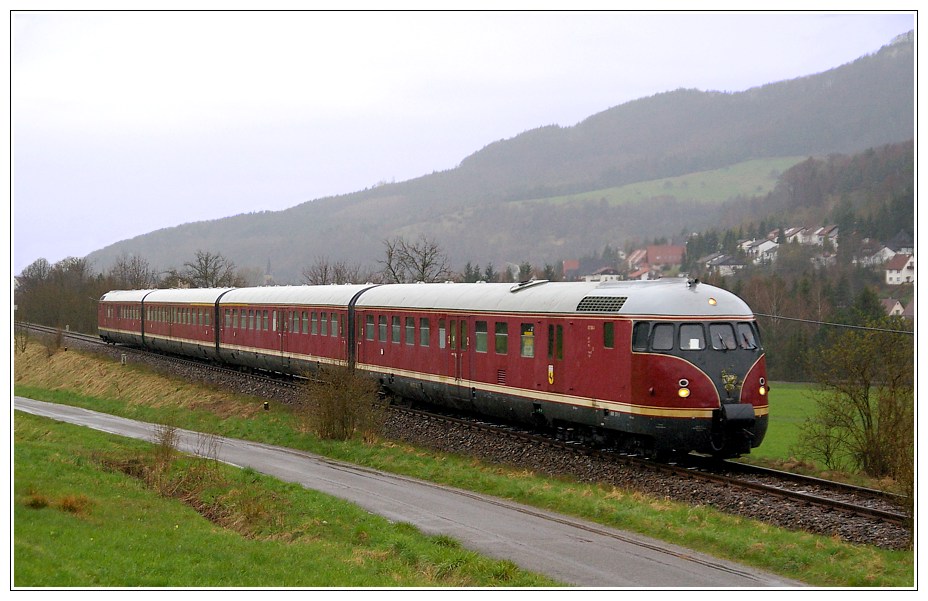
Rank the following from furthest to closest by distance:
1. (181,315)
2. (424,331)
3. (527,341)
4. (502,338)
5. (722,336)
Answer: (181,315), (424,331), (502,338), (527,341), (722,336)

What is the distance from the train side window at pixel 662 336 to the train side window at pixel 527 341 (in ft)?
15.4

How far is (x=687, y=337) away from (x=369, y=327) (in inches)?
626

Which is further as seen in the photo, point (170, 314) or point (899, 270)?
point (899, 270)

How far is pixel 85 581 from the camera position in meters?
11.3

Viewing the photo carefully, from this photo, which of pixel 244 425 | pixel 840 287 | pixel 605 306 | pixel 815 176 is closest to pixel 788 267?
pixel 840 287

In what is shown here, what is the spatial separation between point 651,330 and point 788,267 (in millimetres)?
99400

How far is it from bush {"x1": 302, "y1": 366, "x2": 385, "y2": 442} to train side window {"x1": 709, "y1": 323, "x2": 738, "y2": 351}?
38.3 feet

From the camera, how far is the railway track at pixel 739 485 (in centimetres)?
1534

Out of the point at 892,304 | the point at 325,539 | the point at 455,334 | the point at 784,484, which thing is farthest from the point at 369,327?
the point at 892,304

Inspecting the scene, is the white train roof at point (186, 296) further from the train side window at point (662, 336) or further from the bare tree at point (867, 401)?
the train side window at point (662, 336)

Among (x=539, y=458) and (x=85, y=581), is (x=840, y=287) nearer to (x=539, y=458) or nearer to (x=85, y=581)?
(x=539, y=458)

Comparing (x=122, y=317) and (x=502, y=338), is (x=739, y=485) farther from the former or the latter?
(x=122, y=317)

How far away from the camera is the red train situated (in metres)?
19.0

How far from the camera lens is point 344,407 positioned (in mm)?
27812
